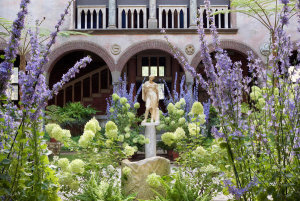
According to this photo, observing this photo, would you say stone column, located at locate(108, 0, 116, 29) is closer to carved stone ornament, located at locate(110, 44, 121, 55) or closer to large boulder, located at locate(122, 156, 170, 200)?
carved stone ornament, located at locate(110, 44, 121, 55)

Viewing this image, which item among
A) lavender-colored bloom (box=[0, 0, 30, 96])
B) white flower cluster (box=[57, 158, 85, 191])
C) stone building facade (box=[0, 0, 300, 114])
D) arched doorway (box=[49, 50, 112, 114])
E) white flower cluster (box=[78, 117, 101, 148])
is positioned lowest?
white flower cluster (box=[57, 158, 85, 191])

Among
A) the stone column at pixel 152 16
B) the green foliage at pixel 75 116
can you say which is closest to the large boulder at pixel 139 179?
the green foliage at pixel 75 116

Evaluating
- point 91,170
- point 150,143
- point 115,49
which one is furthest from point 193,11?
point 91,170

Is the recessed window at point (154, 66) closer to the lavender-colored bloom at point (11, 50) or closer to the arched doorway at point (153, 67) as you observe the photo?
the arched doorway at point (153, 67)

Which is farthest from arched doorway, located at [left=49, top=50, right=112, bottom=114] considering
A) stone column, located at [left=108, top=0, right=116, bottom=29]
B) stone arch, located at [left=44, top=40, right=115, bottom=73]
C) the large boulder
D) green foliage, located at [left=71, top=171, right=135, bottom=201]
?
green foliage, located at [left=71, top=171, right=135, bottom=201]

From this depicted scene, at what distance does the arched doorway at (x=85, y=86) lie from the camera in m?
16.0

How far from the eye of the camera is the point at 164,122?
10078mm

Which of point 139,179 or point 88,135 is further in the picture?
point 139,179

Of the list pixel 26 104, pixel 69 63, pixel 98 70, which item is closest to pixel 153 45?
pixel 98 70

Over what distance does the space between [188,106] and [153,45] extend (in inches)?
149

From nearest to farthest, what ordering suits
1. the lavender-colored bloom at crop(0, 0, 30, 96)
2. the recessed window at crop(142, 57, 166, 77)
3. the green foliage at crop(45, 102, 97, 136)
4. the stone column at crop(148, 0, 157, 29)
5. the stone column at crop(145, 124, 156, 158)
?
the lavender-colored bloom at crop(0, 0, 30, 96) → the stone column at crop(145, 124, 156, 158) → the green foliage at crop(45, 102, 97, 136) → the stone column at crop(148, 0, 157, 29) → the recessed window at crop(142, 57, 166, 77)

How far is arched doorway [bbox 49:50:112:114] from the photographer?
16000 millimetres

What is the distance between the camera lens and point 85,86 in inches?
644

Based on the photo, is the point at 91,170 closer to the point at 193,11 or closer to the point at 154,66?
the point at 193,11
